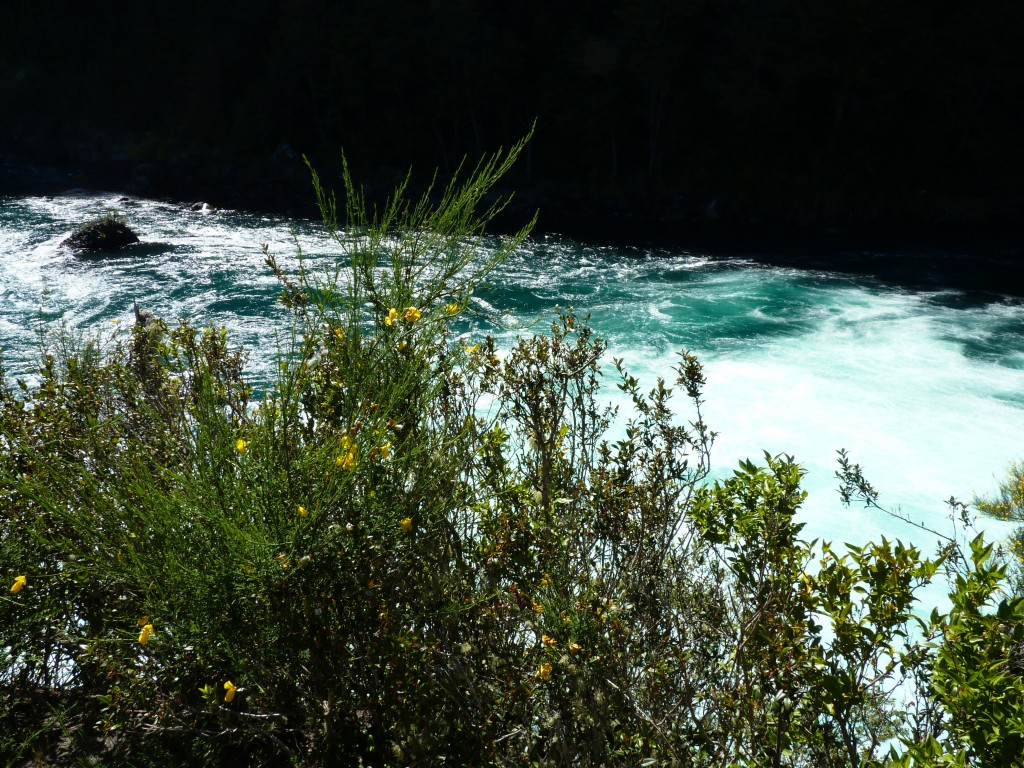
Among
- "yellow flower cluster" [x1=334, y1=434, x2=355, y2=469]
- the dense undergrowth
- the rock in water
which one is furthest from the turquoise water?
"yellow flower cluster" [x1=334, y1=434, x2=355, y2=469]

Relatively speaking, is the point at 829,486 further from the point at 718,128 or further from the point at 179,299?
the point at 718,128

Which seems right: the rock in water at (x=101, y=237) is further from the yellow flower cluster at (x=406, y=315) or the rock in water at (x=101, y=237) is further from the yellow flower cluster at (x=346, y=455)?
the yellow flower cluster at (x=346, y=455)

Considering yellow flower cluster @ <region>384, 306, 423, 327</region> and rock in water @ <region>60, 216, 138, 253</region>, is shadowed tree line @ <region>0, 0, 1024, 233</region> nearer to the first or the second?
rock in water @ <region>60, 216, 138, 253</region>

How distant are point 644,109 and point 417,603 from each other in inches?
974

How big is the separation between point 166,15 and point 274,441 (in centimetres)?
4297

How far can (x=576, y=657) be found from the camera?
253 centimetres

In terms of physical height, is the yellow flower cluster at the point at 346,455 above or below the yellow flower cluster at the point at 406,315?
below

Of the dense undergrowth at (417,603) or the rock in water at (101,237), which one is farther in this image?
the rock in water at (101,237)

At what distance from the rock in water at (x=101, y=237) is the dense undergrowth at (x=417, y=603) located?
16814 millimetres

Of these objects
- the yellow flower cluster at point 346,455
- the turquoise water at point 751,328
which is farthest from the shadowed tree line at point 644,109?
the yellow flower cluster at point 346,455

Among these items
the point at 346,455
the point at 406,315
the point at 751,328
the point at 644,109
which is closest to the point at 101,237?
the point at 751,328

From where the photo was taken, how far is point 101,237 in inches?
711

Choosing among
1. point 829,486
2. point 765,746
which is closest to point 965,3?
point 829,486

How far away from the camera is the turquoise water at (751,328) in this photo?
9672 millimetres
